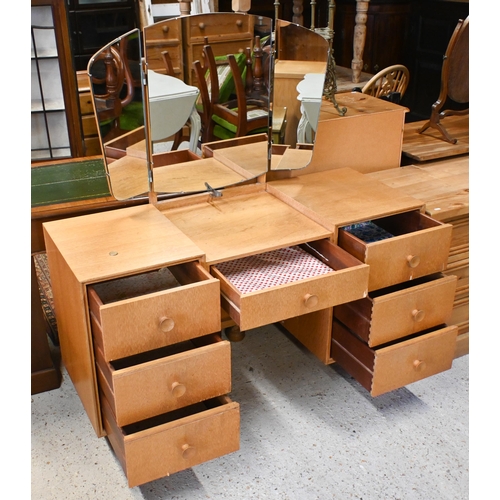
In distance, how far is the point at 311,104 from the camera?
1.82 meters

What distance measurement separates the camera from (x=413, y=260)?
1.68 m

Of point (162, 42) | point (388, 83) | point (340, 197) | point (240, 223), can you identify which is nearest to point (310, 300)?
point (240, 223)

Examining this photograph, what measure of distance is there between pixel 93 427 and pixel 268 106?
3.26ft

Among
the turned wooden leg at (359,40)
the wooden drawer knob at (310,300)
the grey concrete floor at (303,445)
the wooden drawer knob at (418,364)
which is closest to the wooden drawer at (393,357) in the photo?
the wooden drawer knob at (418,364)

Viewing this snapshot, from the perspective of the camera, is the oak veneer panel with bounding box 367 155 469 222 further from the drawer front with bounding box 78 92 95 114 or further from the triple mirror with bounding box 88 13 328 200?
the drawer front with bounding box 78 92 95 114

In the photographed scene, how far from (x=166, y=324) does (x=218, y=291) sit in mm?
137

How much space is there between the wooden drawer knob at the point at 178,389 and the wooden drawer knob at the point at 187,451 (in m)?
0.11

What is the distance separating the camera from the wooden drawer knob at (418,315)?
1694mm

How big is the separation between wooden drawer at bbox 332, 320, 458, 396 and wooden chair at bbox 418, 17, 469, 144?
87cm

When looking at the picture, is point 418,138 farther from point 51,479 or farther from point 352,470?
point 51,479

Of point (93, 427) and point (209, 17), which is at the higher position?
point (209, 17)

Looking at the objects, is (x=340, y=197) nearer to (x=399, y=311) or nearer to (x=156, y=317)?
(x=399, y=311)

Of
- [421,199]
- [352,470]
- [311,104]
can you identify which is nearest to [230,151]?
[311,104]

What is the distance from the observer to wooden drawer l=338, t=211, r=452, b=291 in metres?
1.62
